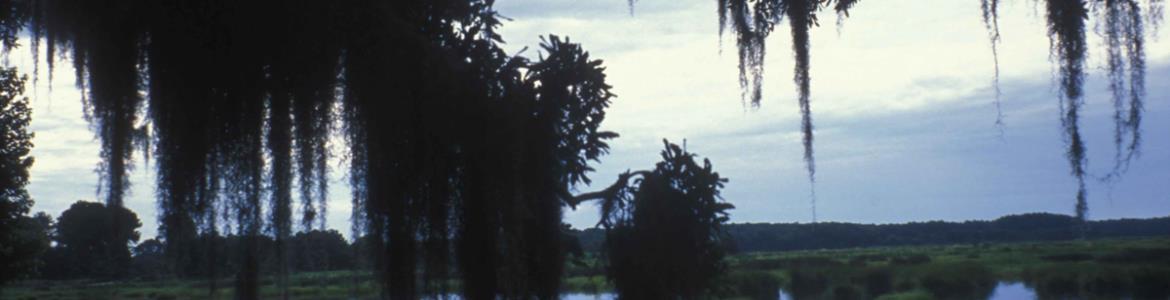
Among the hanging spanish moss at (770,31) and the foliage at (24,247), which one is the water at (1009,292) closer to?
the foliage at (24,247)

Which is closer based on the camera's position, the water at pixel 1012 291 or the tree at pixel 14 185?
the tree at pixel 14 185

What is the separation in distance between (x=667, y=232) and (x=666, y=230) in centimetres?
2

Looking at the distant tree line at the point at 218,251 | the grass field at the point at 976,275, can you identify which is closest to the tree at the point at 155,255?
the distant tree line at the point at 218,251

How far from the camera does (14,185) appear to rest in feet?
43.0

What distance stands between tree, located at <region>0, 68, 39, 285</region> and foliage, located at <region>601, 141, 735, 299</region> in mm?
5071

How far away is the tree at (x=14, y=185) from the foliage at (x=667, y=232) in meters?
5.07

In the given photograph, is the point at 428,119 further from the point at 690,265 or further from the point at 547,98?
the point at 690,265

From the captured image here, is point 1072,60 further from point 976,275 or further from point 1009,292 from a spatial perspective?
point 1009,292

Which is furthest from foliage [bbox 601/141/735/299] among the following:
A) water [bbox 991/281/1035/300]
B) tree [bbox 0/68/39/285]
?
water [bbox 991/281/1035/300]

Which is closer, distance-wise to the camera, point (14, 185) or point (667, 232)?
point (667, 232)

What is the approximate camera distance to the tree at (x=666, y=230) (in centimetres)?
623

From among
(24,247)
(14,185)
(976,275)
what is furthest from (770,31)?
(976,275)

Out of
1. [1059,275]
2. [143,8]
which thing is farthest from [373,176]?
[1059,275]

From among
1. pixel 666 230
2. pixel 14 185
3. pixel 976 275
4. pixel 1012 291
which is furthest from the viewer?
pixel 1012 291
